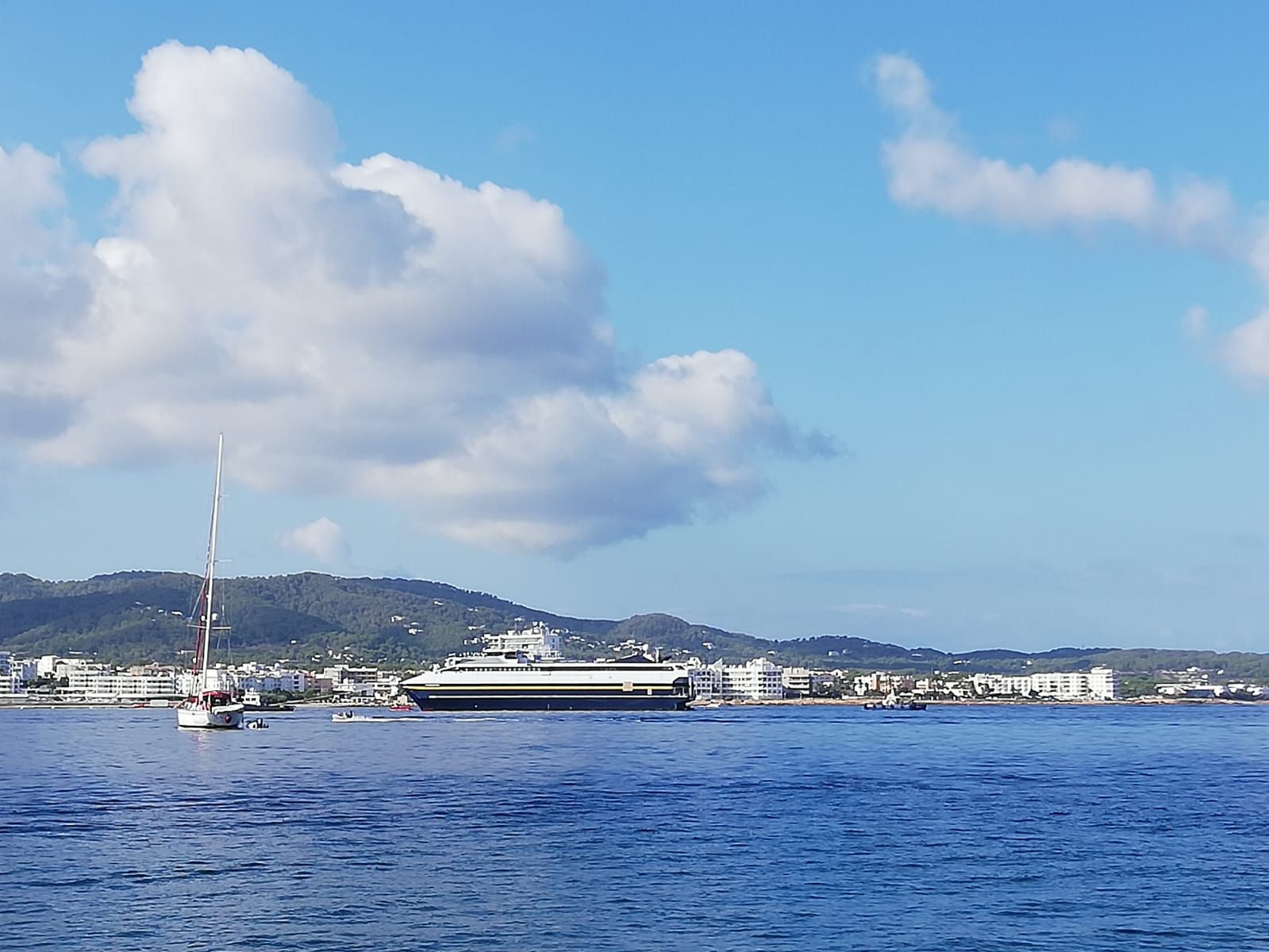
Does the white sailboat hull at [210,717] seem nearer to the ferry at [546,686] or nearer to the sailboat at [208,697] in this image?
the sailboat at [208,697]

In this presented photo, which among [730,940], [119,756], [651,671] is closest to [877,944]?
[730,940]

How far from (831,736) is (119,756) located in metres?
57.5

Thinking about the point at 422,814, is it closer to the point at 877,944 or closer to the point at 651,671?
the point at 877,944

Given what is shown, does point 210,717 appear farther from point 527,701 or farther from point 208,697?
point 527,701

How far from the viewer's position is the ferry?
559ft

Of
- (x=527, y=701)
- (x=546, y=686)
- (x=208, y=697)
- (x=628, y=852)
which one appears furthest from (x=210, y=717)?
(x=628, y=852)

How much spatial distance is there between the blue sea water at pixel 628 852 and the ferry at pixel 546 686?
277 ft

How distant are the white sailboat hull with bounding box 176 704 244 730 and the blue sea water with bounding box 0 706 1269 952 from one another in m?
28.8

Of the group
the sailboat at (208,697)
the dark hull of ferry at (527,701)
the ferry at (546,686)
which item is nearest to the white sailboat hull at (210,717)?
the sailboat at (208,697)

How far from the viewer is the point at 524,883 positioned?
35.8m

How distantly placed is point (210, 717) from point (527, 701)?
5988 centimetres

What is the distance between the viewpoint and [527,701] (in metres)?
170

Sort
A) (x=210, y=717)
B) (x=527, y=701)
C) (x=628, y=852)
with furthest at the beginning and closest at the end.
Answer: (x=527, y=701) < (x=210, y=717) < (x=628, y=852)

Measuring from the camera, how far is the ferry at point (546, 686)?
17038 centimetres
